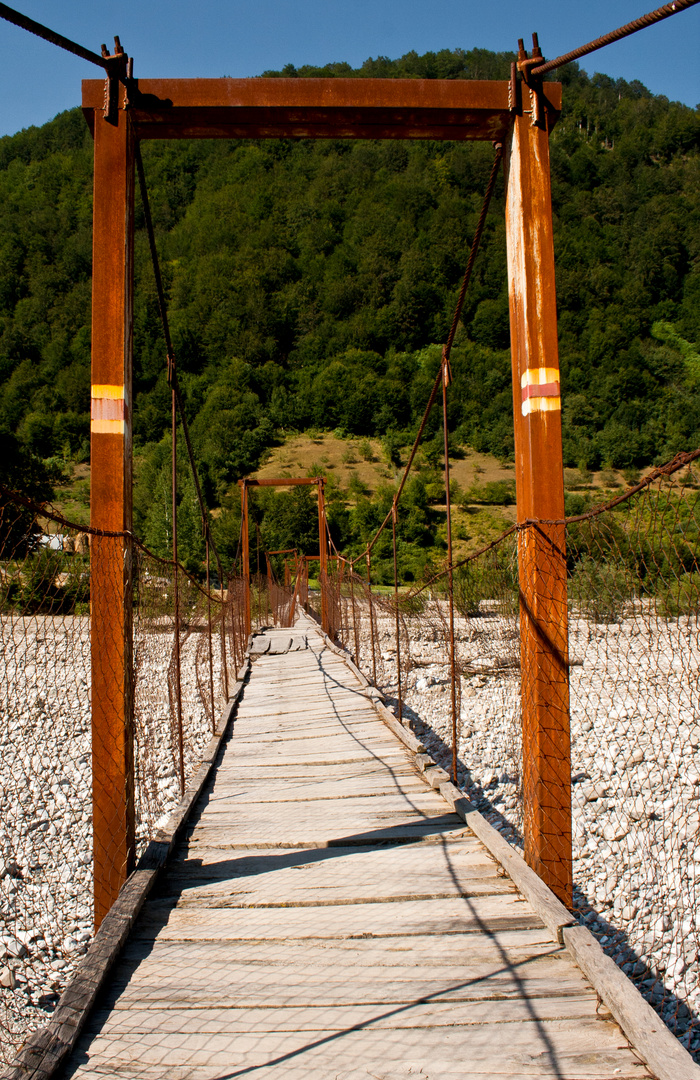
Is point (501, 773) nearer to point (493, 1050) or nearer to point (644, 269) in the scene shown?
point (493, 1050)

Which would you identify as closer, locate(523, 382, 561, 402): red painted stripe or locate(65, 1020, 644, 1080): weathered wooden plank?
locate(65, 1020, 644, 1080): weathered wooden plank

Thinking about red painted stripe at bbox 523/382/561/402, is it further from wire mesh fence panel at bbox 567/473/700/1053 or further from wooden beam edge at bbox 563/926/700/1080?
wooden beam edge at bbox 563/926/700/1080

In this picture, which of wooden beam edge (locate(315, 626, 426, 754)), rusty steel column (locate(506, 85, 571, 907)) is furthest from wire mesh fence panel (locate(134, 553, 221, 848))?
rusty steel column (locate(506, 85, 571, 907))

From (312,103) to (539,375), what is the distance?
40.3 inches

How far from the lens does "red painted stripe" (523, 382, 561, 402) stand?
1.87m

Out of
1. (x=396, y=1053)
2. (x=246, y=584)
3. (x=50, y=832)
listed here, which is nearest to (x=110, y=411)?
(x=396, y=1053)

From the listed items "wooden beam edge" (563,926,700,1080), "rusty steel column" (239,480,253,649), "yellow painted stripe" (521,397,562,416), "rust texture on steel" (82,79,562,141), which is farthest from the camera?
"rusty steel column" (239,480,253,649)

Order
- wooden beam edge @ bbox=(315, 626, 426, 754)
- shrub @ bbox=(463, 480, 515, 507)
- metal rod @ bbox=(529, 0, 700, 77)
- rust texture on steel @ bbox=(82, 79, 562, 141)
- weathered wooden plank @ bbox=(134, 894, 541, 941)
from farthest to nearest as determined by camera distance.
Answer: shrub @ bbox=(463, 480, 515, 507) < wooden beam edge @ bbox=(315, 626, 426, 754) < rust texture on steel @ bbox=(82, 79, 562, 141) < weathered wooden plank @ bbox=(134, 894, 541, 941) < metal rod @ bbox=(529, 0, 700, 77)

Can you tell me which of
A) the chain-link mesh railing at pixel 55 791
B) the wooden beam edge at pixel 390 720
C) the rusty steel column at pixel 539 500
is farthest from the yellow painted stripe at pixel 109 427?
the wooden beam edge at pixel 390 720

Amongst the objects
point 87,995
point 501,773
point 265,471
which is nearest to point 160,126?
point 87,995

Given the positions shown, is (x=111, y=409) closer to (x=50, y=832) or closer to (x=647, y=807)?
(x=50, y=832)

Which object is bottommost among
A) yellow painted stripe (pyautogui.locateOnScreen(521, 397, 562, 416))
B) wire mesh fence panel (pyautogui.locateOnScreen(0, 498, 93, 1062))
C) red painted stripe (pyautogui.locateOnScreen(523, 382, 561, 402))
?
wire mesh fence panel (pyautogui.locateOnScreen(0, 498, 93, 1062))

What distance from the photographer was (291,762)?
3156mm

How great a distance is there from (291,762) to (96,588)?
1.64 meters
